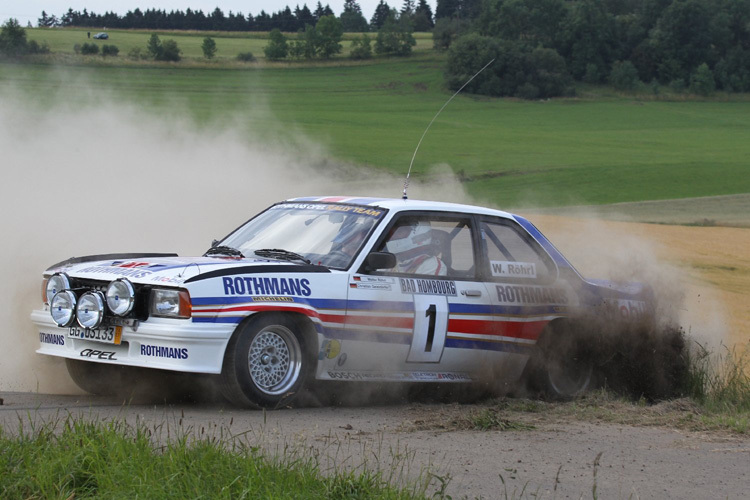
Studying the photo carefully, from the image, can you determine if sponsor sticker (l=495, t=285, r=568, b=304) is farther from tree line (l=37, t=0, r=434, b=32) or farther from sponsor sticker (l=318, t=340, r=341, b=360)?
tree line (l=37, t=0, r=434, b=32)

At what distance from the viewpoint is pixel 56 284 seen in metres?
7.89

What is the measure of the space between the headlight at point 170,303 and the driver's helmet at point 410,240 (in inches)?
73.7

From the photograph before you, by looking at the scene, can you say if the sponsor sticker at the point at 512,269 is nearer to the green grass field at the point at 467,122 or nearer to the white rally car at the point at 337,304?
the white rally car at the point at 337,304

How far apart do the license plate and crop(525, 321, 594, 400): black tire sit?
346cm

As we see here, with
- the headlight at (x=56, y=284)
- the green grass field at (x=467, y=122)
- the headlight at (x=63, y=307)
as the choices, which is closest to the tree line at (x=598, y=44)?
the green grass field at (x=467, y=122)

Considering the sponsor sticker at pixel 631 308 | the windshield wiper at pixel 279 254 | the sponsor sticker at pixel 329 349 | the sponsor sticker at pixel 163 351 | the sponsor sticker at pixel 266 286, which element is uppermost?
the windshield wiper at pixel 279 254

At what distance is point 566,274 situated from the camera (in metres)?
9.41

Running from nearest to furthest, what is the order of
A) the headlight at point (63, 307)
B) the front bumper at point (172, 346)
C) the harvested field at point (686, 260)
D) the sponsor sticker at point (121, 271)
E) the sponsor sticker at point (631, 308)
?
the front bumper at point (172, 346)
the sponsor sticker at point (121, 271)
the headlight at point (63, 307)
the sponsor sticker at point (631, 308)
the harvested field at point (686, 260)

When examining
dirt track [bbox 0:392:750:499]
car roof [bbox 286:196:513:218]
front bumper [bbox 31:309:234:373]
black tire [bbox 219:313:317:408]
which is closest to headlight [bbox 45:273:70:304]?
front bumper [bbox 31:309:234:373]

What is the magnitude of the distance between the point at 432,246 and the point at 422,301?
64 cm

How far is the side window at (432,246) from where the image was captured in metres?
8.58

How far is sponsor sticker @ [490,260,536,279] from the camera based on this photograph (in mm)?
9023

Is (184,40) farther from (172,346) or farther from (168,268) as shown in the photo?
(172,346)

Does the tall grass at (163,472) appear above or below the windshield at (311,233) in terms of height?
below
